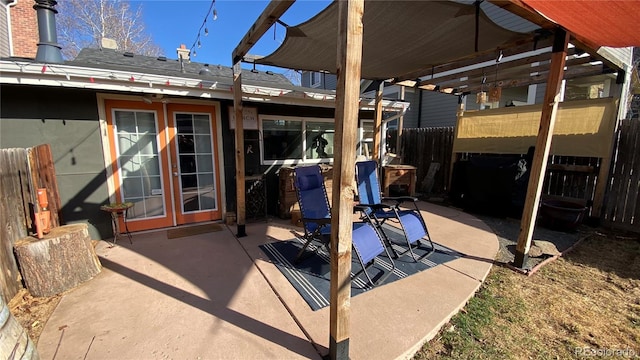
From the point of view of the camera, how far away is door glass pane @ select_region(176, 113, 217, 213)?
4203 millimetres

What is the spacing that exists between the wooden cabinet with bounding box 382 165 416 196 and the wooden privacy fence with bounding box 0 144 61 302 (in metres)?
5.54

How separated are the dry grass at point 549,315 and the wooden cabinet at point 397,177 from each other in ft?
10.4

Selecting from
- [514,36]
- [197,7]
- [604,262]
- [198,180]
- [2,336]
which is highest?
[197,7]

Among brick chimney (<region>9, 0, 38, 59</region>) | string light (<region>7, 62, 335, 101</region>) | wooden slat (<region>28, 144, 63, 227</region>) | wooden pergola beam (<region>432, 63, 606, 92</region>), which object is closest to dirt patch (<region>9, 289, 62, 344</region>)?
wooden slat (<region>28, 144, 63, 227</region>)

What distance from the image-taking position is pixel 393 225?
4422mm

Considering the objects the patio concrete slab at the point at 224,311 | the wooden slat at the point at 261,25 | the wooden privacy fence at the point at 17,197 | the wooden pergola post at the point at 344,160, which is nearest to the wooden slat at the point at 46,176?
the wooden privacy fence at the point at 17,197

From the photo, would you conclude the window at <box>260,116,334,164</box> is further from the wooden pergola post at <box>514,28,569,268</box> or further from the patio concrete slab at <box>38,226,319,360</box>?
the wooden pergola post at <box>514,28,569,268</box>

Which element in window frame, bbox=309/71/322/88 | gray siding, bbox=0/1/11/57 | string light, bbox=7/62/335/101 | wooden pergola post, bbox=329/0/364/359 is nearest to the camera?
wooden pergola post, bbox=329/0/364/359

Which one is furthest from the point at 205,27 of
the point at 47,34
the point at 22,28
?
the point at 22,28

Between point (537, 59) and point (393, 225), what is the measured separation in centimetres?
336

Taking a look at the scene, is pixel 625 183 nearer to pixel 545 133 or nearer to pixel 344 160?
pixel 545 133

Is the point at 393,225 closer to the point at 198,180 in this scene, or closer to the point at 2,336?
the point at 198,180

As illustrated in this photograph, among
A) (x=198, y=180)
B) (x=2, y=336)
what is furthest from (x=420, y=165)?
(x=2, y=336)

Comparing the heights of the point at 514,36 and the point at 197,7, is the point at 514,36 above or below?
below
